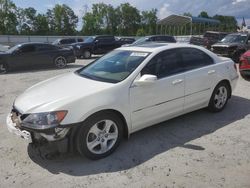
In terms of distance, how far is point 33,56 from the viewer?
13883 millimetres

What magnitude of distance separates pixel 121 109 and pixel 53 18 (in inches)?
2427

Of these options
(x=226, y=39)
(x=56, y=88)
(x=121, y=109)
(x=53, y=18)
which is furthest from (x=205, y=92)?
(x=53, y=18)

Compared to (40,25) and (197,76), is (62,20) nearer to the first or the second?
(40,25)

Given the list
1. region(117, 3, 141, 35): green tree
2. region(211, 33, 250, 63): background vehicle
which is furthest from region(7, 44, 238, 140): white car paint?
region(117, 3, 141, 35): green tree

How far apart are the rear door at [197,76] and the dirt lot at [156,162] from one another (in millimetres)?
462

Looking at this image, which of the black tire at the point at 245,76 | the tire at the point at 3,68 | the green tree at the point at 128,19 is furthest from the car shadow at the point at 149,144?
the green tree at the point at 128,19

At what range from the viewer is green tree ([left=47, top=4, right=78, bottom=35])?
61094 millimetres

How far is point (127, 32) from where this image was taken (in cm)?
6750

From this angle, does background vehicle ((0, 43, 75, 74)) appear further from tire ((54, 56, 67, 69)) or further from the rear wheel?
the rear wheel

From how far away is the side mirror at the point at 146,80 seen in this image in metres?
4.43

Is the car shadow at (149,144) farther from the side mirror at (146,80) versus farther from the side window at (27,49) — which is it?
the side window at (27,49)

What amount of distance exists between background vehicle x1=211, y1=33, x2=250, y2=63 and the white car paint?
33.9ft

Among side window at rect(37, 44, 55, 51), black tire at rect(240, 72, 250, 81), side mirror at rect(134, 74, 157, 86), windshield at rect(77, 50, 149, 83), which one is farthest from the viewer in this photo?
side window at rect(37, 44, 55, 51)

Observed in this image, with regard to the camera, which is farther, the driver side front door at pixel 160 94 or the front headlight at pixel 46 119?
the driver side front door at pixel 160 94
